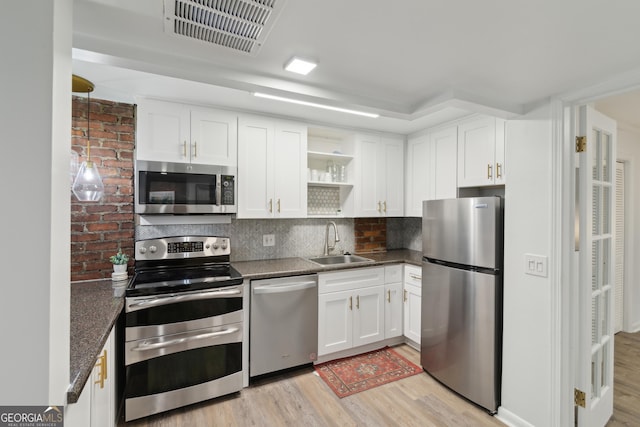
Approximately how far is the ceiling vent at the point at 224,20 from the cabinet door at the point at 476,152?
2.05 meters

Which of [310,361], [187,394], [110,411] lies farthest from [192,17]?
[310,361]

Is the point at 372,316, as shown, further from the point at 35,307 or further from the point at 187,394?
the point at 35,307

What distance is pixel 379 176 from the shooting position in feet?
10.9

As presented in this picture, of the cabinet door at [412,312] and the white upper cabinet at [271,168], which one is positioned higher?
the white upper cabinet at [271,168]

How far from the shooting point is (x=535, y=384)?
6.30 feet

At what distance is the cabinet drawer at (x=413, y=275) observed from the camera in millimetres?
2894

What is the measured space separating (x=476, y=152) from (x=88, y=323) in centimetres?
298

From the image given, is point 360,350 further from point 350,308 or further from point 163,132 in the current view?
point 163,132

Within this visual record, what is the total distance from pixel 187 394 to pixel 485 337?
7.13 ft

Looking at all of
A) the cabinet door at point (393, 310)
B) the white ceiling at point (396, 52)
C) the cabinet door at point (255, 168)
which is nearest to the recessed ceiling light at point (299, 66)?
the white ceiling at point (396, 52)

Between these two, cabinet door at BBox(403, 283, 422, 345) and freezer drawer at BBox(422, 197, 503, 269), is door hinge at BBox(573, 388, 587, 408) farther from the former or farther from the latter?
cabinet door at BBox(403, 283, 422, 345)

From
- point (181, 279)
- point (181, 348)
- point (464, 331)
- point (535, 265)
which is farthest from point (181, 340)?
point (535, 265)

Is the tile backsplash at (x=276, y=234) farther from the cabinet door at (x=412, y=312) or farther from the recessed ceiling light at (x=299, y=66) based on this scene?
the recessed ceiling light at (x=299, y=66)

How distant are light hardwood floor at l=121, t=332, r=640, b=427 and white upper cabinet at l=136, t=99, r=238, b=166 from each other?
6.17 feet
